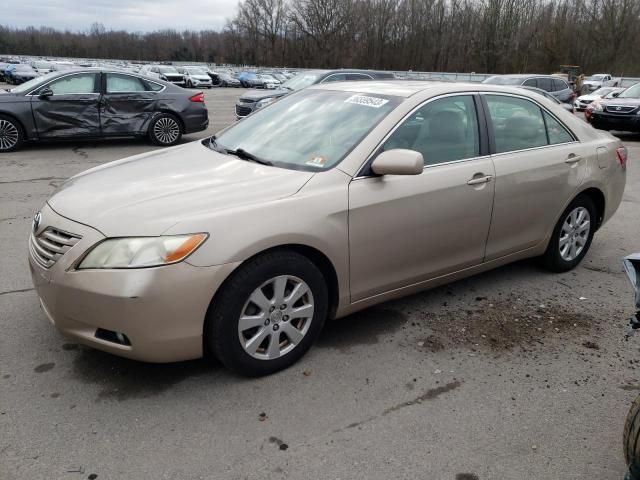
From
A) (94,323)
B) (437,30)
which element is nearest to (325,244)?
(94,323)

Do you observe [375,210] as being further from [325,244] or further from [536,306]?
[536,306]

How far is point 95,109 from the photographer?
10.6 m

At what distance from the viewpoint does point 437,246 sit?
12.1 feet

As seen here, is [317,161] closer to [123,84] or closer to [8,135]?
[123,84]

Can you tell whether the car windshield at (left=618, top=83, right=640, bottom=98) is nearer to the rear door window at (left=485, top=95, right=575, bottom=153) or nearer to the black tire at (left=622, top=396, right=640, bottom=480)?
the rear door window at (left=485, top=95, right=575, bottom=153)

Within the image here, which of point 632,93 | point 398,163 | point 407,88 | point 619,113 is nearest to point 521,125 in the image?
point 407,88

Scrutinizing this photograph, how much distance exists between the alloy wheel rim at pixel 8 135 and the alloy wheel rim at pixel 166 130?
2.51 metres

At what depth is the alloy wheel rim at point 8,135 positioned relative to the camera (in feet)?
33.0

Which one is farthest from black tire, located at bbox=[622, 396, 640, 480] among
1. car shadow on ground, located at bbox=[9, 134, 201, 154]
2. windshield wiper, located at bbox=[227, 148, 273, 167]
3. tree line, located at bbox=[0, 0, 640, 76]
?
tree line, located at bbox=[0, 0, 640, 76]

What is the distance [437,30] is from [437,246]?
Answer: 250 feet

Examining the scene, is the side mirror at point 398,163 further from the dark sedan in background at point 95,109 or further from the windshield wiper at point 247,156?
the dark sedan in background at point 95,109

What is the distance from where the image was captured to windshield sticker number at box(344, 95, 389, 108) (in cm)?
369

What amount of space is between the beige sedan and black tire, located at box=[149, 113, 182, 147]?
A: 7.49m

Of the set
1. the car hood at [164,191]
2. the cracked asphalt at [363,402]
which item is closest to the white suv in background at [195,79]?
the cracked asphalt at [363,402]
